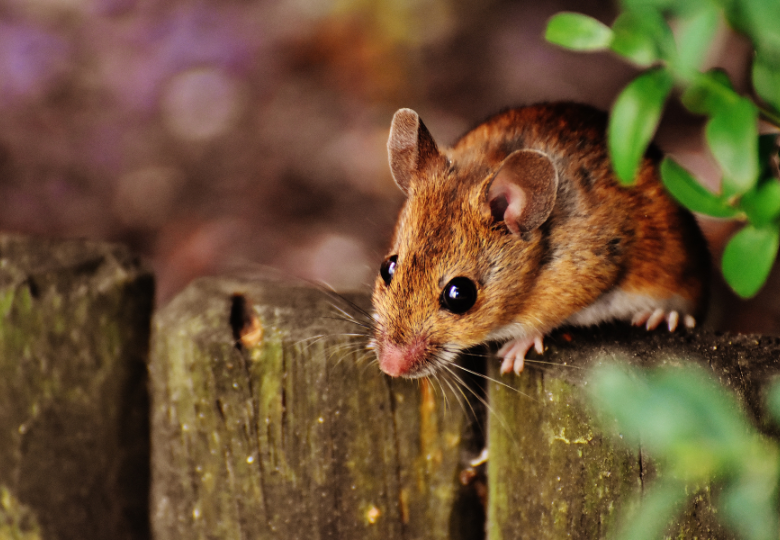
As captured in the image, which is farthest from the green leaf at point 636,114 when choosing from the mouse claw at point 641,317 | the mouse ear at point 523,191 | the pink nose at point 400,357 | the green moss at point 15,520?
the green moss at point 15,520

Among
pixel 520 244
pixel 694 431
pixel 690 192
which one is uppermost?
pixel 690 192

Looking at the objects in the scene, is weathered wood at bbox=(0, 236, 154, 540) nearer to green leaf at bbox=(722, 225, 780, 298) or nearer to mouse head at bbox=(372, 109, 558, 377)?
mouse head at bbox=(372, 109, 558, 377)

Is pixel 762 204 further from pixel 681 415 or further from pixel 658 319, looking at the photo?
pixel 658 319

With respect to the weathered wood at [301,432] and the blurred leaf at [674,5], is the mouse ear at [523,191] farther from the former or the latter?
the blurred leaf at [674,5]

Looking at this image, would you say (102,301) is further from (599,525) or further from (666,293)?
(666,293)

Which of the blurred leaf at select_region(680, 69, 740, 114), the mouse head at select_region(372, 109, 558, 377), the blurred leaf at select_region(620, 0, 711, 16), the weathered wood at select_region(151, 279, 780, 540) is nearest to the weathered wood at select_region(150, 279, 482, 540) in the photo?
the weathered wood at select_region(151, 279, 780, 540)

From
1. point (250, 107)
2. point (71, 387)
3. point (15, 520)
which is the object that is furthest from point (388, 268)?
point (250, 107)
